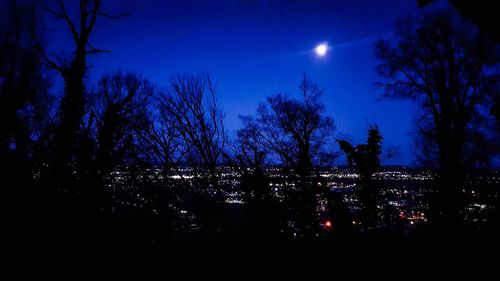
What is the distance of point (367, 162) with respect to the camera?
564 inches

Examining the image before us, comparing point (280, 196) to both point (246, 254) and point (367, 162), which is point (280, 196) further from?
point (367, 162)

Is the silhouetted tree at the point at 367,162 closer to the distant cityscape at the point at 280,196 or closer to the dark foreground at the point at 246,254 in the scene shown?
the distant cityscape at the point at 280,196

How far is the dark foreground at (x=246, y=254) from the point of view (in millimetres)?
4691

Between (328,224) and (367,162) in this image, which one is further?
(367,162)

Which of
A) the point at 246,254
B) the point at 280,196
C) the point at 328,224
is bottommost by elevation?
the point at 246,254

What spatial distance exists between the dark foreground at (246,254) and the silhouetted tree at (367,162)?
710 centimetres

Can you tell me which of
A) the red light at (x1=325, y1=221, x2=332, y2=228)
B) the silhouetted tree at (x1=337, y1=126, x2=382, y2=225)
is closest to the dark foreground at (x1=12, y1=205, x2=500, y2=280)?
the red light at (x1=325, y1=221, x2=332, y2=228)

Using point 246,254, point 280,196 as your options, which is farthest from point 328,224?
point 246,254

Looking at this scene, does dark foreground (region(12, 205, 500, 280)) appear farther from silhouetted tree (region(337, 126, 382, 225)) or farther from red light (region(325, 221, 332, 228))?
silhouetted tree (region(337, 126, 382, 225))

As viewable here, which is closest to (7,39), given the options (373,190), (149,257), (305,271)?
(149,257)

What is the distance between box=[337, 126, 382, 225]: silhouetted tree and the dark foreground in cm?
710

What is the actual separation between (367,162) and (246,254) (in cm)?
1057

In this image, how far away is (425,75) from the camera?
45.8 feet

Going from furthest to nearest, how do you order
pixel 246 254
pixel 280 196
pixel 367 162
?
pixel 367 162
pixel 280 196
pixel 246 254
